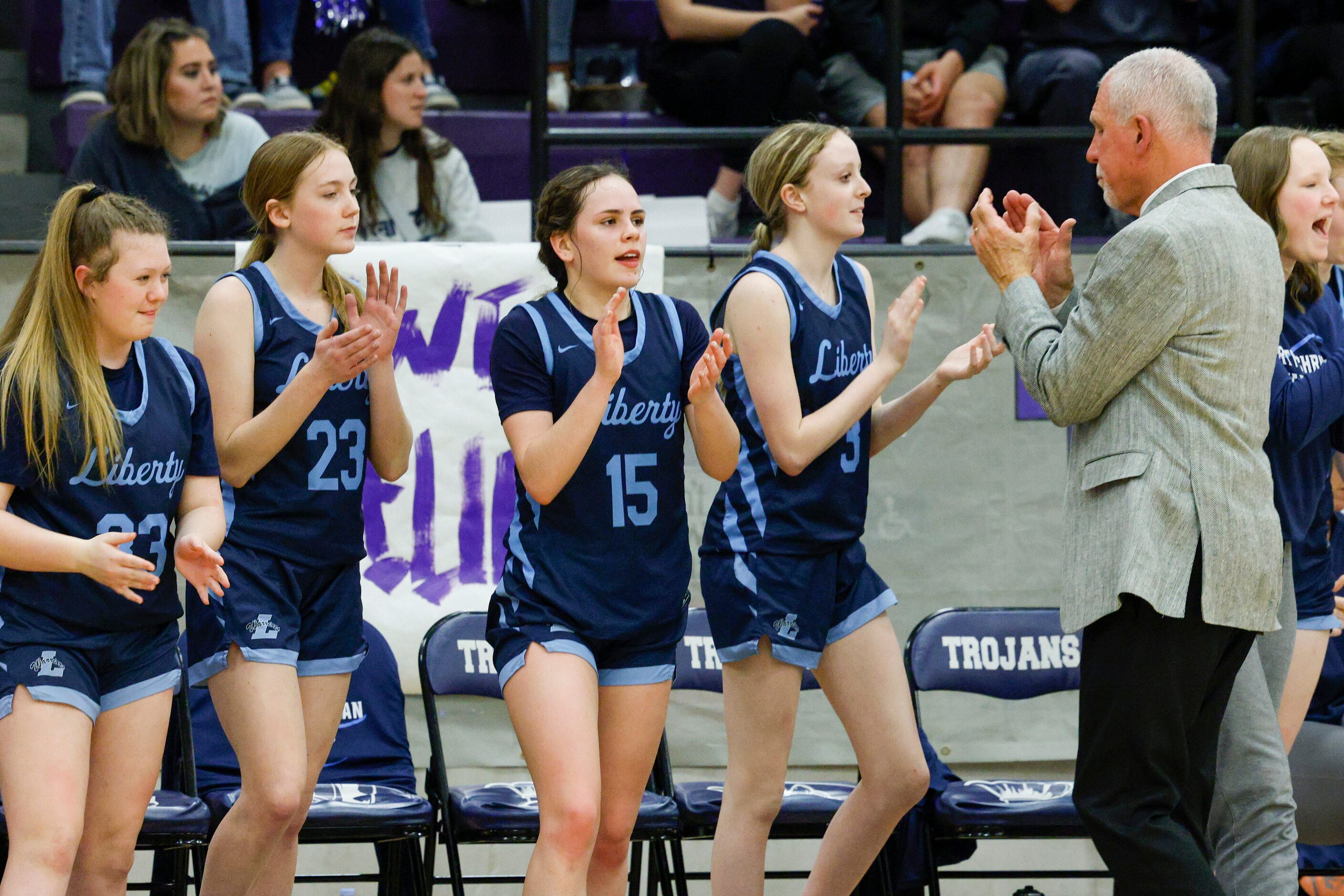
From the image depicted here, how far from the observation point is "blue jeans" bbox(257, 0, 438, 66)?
640cm

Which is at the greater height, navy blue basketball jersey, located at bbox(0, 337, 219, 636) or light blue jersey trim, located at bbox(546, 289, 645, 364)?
light blue jersey trim, located at bbox(546, 289, 645, 364)

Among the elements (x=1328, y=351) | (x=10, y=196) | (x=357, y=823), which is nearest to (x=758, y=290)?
(x=1328, y=351)

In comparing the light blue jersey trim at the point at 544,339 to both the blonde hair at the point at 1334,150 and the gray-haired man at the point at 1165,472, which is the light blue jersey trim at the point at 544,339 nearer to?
the gray-haired man at the point at 1165,472

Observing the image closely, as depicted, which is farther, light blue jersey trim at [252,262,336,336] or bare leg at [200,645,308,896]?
light blue jersey trim at [252,262,336,336]

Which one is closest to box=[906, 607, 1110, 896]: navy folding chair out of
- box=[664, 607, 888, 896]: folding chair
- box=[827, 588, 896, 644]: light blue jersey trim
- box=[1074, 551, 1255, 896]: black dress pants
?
box=[664, 607, 888, 896]: folding chair

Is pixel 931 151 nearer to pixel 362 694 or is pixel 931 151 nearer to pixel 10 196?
pixel 362 694

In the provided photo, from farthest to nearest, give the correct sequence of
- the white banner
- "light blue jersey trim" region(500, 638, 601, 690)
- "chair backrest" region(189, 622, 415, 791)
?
the white banner → "chair backrest" region(189, 622, 415, 791) → "light blue jersey trim" region(500, 638, 601, 690)

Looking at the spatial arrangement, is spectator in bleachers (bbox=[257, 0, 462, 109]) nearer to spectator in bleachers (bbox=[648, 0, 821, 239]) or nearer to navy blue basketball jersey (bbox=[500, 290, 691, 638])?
spectator in bleachers (bbox=[648, 0, 821, 239])

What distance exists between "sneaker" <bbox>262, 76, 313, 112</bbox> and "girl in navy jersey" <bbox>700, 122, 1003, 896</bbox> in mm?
3137

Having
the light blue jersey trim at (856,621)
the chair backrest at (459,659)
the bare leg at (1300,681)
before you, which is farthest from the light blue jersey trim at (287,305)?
the bare leg at (1300,681)

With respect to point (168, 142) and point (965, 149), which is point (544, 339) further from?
point (965, 149)

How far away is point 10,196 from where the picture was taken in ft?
19.1

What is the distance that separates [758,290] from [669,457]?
0.52 m

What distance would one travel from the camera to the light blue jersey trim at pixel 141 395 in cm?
321
